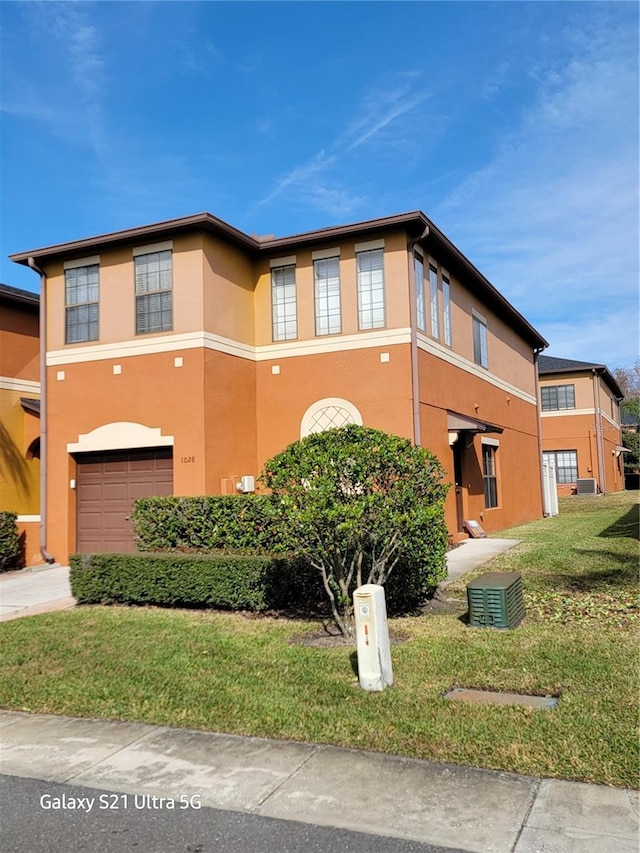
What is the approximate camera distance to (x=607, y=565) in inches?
471

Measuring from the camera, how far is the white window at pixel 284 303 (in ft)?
48.5

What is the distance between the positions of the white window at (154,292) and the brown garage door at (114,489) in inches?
98.9

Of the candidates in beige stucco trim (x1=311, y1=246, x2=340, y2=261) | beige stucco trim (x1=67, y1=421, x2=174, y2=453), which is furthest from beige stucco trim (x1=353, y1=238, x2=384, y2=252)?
beige stucco trim (x1=67, y1=421, x2=174, y2=453)

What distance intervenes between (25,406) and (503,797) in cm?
1580

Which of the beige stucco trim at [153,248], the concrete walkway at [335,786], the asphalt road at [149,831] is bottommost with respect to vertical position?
the asphalt road at [149,831]

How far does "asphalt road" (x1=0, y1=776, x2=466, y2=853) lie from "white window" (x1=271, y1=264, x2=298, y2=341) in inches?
446

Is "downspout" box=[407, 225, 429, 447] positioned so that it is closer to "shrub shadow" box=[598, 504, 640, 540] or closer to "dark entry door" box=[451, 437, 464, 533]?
"dark entry door" box=[451, 437, 464, 533]

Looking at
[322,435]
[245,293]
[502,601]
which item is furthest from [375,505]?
[245,293]

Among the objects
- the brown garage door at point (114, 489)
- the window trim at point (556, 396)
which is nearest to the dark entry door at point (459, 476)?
the brown garage door at point (114, 489)

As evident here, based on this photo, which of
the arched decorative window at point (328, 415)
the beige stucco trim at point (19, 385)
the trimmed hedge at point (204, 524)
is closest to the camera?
the trimmed hedge at point (204, 524)

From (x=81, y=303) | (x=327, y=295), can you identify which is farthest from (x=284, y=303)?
(x=81, y=303)

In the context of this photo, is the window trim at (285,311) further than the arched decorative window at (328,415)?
Yes

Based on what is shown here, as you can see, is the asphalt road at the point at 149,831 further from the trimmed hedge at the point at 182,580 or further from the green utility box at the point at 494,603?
the trimmed hedge at the point at 182,580

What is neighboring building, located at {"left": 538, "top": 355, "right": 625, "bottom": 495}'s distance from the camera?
1377 inches
